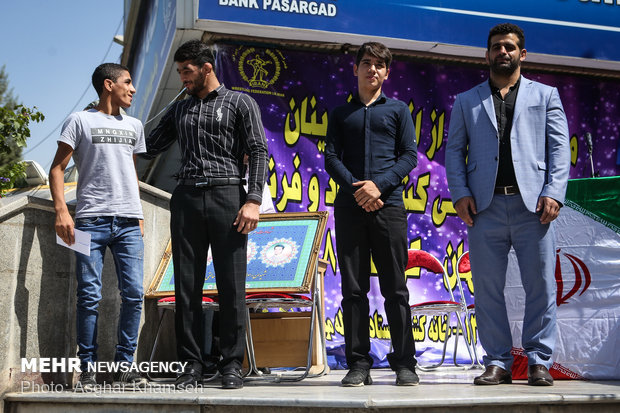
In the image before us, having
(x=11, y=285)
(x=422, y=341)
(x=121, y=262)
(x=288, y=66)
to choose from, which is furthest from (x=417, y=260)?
(x=11, y=285)

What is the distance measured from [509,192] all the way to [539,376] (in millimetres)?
1096

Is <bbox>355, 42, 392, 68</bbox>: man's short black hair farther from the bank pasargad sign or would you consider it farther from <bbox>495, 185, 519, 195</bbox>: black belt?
the bank pasargad sign

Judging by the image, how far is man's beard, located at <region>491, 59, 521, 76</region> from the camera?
13.8ft

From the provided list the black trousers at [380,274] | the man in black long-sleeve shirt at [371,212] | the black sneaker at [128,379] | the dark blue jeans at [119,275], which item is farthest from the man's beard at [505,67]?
the black sneaker at [128,379]

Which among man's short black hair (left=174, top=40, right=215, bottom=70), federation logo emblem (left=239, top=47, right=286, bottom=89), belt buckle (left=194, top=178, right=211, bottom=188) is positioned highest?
federation logo emblem (left=239, top=47, right=286, bottom=89)

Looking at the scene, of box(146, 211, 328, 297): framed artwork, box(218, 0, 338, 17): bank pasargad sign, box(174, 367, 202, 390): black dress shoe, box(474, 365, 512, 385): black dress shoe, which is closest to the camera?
box(174, 367, 202, 390): black dress shoe

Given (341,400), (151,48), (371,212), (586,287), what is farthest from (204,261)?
(151,48)

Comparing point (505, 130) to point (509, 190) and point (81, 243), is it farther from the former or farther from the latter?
point (81, 243)

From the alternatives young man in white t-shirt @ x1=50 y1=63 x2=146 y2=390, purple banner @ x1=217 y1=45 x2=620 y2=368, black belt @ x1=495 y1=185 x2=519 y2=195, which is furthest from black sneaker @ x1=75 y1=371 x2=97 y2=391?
purple banner @ x1=217 y1=45 x2=620 y2=368

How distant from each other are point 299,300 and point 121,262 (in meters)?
1.32

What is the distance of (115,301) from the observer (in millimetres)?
4824

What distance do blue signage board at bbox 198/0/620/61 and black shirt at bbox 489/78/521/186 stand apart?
9.35ft

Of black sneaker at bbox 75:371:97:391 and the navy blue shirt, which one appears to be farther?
the navy blue shirt

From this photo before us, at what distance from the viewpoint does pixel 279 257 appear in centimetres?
523
